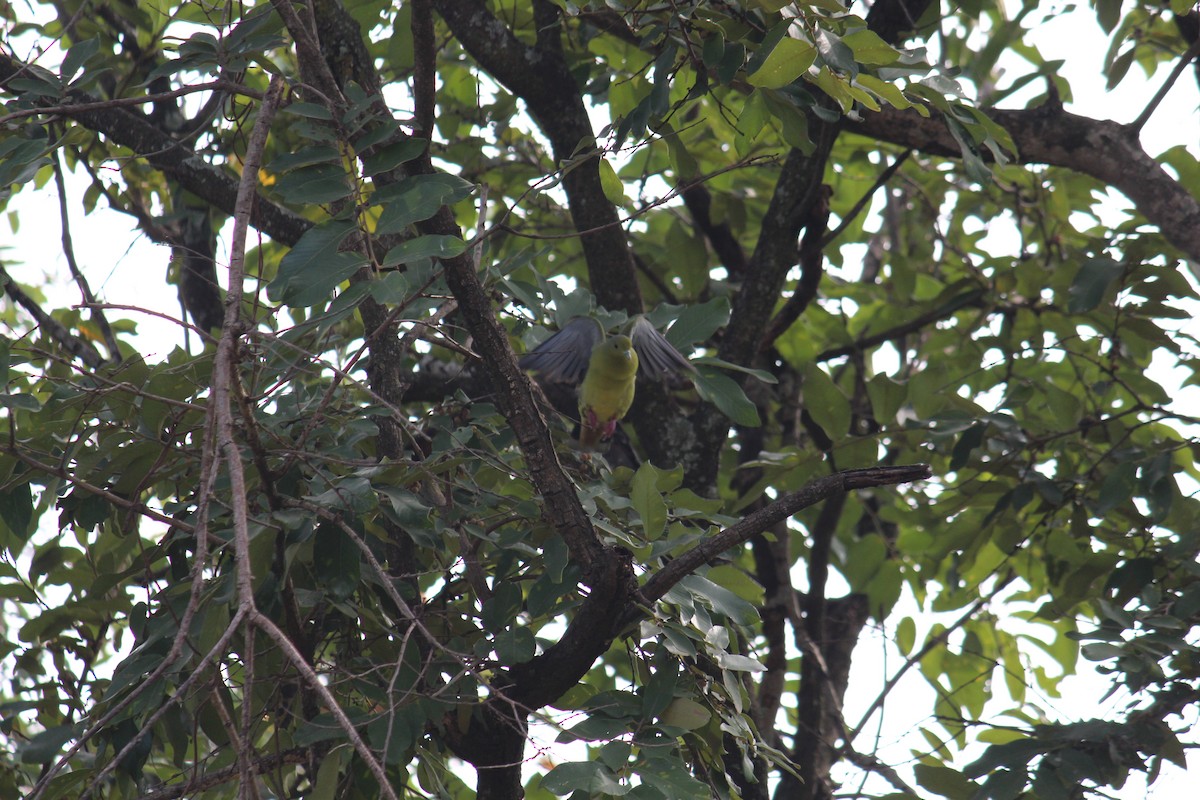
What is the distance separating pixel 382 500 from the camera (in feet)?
6.73

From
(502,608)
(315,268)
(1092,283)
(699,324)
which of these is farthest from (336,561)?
(1092,283)

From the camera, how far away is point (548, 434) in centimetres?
197

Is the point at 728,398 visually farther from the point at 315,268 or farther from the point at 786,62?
the point at 315,268

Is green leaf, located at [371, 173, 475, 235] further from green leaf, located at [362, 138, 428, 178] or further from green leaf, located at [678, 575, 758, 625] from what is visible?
green leaf, located at [678, 575, 758, 625]

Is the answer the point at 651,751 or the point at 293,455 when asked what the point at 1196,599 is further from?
the point at 293,455

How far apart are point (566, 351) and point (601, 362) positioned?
0.18 m

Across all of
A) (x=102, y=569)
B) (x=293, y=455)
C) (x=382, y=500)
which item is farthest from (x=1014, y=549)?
(x=102, y=569)

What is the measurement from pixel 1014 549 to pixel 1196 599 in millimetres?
698

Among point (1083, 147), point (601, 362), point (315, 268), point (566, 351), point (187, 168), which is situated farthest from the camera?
point (1083, 147)

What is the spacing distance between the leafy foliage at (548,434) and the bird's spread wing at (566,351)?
0.19 feet

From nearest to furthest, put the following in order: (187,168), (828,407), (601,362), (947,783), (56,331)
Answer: (947,783), (601,362), (828,407), (56,331), (187,168)

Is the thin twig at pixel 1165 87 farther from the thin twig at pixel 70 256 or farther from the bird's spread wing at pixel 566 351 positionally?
the thin twig at pixel 70 256

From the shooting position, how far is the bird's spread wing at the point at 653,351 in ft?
7.86

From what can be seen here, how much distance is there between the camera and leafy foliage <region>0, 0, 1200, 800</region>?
1853 millimetres
